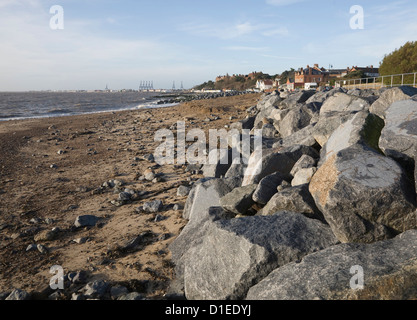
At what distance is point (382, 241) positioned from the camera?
3385 millimetres

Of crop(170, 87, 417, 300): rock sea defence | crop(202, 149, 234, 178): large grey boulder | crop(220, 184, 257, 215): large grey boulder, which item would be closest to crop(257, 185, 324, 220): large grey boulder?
crop(170, 87, 417, 300): rock sea defence

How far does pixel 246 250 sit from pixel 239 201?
139 cm

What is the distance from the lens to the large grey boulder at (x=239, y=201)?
4803mm

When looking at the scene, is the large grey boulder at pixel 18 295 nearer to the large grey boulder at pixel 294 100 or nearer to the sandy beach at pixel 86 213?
the sandy beach at pixel 86 213

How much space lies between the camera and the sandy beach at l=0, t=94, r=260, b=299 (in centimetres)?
459

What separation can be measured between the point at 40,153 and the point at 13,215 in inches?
271

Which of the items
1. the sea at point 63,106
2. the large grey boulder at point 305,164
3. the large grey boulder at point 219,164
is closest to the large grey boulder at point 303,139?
the large grey boulder at point 305,164

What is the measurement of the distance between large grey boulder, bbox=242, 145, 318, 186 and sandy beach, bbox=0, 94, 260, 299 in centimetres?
167

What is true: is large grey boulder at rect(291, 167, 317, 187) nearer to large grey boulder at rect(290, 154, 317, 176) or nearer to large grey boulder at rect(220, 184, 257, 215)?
large grey boulder at rect(290, 154, 317, 176)

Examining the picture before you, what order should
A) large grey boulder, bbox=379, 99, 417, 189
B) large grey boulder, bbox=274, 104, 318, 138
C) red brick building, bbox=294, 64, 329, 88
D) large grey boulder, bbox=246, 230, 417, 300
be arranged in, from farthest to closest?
1. red brick building, bbox=294, 64, 329, 88
2. large grey boulder, bbox=274, 104, 318, 138
3. large grey boulder, bbox=379, 99, 417, 189
4. large grey boulder, bbox=246, 230, 417, 300

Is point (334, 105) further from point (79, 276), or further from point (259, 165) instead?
point (79, 276)

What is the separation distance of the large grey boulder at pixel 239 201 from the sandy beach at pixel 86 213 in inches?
49.6

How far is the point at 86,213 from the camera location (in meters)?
6.77
